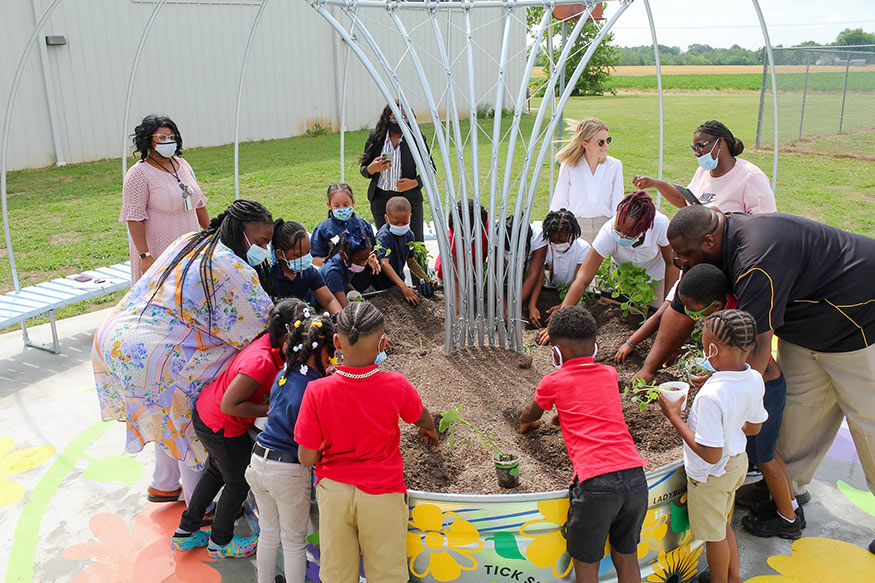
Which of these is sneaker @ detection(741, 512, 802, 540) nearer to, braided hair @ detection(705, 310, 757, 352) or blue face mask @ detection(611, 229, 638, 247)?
braided hair @ detection(705, 310, 757, 352)

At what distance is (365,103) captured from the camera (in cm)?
1576

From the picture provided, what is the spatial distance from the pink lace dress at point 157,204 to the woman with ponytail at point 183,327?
1.28 metres

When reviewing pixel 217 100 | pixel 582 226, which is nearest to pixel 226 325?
pixel 582 226

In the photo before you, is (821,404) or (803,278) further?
(821,404)

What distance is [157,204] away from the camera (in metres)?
4.45

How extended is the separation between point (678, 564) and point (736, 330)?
112 centimetres

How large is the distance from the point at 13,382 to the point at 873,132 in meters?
17.9

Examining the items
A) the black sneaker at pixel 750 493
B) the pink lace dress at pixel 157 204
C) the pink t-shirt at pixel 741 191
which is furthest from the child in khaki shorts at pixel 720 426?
the pink lace dress at pixel 157 204

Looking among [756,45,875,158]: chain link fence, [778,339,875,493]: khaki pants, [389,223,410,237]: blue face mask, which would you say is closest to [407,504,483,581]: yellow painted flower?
[778,339,875,493]: khaki pants

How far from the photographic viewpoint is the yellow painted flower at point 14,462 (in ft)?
12.4

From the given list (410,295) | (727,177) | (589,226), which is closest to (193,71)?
(410,295)

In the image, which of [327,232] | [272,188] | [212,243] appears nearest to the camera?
[212,243]

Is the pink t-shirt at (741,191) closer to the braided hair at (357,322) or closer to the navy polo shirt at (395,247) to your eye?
the navy polo shirt at (395,247)

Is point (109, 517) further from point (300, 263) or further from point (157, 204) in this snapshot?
point (157, 204)
